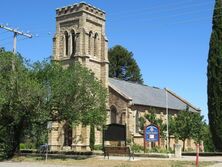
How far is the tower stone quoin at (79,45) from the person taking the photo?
5219 centimetres

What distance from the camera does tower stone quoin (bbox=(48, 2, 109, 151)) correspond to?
171 feet

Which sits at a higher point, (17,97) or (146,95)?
(146,95)

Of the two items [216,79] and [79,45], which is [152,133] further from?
[79,45]

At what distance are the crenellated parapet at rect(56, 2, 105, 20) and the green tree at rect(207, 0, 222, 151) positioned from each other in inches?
729

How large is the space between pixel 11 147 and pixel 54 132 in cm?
2195

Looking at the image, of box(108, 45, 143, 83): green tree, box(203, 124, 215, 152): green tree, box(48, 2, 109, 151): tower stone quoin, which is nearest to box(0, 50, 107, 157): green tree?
box(48, 2, 109, 151): tower stone quoin

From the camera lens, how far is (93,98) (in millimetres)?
30344

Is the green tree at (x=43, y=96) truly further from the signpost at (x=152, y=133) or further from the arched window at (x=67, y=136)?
the arched window at (x=67, y=136)

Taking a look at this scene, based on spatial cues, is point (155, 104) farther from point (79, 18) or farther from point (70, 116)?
point (70, 116)

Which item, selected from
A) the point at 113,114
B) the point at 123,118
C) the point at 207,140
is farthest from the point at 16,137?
the point at 207,140

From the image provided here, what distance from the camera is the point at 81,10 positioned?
53.1 m

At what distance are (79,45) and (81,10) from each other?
448cm

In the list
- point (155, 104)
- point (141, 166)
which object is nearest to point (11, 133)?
point (141, 166)

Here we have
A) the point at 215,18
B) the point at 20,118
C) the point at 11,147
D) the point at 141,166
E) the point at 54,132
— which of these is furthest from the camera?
the point at 54,132
